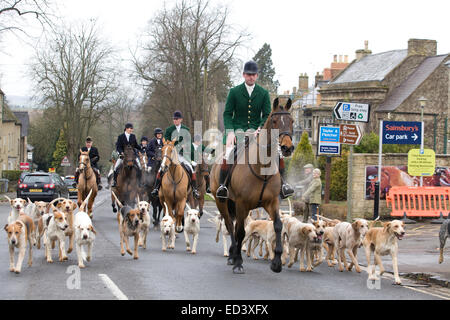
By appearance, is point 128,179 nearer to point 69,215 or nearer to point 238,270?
point 69,215

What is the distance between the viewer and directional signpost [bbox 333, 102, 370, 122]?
1891 centimetres

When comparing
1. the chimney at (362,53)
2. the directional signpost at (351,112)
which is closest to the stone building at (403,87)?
the chimney at (362,53)

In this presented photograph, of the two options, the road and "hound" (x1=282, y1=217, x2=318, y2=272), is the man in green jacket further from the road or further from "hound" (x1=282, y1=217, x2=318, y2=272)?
"hound" (x1=282, y1=217, x2=318, y2=272)

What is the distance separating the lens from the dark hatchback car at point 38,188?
3200 centimetres

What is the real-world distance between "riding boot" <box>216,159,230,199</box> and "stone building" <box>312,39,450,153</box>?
39460 mm

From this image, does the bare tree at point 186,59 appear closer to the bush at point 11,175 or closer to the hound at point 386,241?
the bush at point 11,175

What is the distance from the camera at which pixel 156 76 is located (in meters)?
55.6

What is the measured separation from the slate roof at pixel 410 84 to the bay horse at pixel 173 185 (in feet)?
120

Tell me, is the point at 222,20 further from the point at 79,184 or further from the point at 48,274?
the point at 48,274

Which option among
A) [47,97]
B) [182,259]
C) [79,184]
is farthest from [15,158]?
[182,259]

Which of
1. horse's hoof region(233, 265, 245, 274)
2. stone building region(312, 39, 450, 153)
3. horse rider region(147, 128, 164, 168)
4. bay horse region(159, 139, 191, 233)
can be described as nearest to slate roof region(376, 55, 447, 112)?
stone building region(312, 39, 450, 153)

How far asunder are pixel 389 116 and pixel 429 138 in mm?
3471

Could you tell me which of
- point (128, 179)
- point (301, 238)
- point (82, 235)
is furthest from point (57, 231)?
point (128, 179)

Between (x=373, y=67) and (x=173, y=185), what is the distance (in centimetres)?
4490
